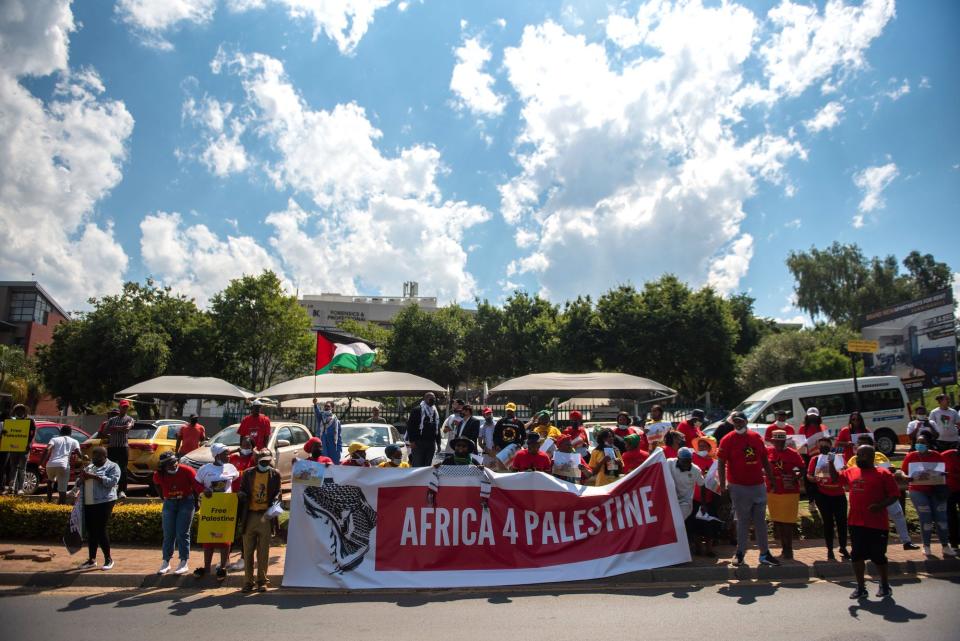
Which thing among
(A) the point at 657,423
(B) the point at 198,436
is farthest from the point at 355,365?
(A) the point at 657,423

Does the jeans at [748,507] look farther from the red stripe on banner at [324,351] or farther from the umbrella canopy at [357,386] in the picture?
the umbrella canopy at [357,386]

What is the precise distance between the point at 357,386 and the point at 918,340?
27.5m

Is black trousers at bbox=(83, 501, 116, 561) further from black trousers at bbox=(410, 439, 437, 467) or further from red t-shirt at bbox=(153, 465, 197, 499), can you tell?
black trousers at bbox=(410, 439, 437, 467)

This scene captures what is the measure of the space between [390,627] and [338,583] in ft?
5.49

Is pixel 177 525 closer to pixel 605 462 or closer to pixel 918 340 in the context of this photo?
pixel 605 462

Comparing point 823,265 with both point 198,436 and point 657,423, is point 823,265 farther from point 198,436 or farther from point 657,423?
point 198,436

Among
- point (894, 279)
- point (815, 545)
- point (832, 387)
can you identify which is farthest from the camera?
point (894, 279)

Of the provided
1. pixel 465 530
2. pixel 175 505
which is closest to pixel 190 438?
pixel 175 505

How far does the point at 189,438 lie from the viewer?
42.3ft

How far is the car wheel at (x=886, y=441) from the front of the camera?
20656 millimetres

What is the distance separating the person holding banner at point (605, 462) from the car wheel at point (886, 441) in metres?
15.9

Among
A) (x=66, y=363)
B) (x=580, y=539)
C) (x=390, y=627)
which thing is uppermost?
(x=66, y=363)

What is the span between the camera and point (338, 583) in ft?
24.6

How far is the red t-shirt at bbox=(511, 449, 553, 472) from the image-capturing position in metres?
8.84
